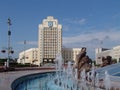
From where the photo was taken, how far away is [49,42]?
12569cm

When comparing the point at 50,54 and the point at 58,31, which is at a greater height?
the point at 58,31

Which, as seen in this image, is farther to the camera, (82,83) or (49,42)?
(49,42)

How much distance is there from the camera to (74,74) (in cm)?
2266

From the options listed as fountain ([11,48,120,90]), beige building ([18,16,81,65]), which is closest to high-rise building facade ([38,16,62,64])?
beige building ([18,16,81,65])

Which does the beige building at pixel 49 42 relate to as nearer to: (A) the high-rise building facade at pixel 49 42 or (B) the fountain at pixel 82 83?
(A) the high-rise building facade at pixel 49 42

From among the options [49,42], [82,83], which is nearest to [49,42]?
[49,42]

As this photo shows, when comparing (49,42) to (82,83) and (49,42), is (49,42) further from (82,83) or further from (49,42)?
(82,83)

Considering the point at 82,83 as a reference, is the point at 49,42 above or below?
above

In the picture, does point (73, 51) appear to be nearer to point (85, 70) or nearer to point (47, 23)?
point (47, 23)

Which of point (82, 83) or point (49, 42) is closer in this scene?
point (82, 83)

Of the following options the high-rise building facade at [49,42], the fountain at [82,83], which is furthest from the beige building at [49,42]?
the fountain at [82,83]

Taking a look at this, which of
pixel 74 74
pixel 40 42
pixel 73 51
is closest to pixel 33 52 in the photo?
pixel 40 42

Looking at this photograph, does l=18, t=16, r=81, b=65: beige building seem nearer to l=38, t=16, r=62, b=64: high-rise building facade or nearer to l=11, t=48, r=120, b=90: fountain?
l=38, t=16, r=62, b=64: high-rise building facade

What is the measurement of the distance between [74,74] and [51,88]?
4.78 metres
